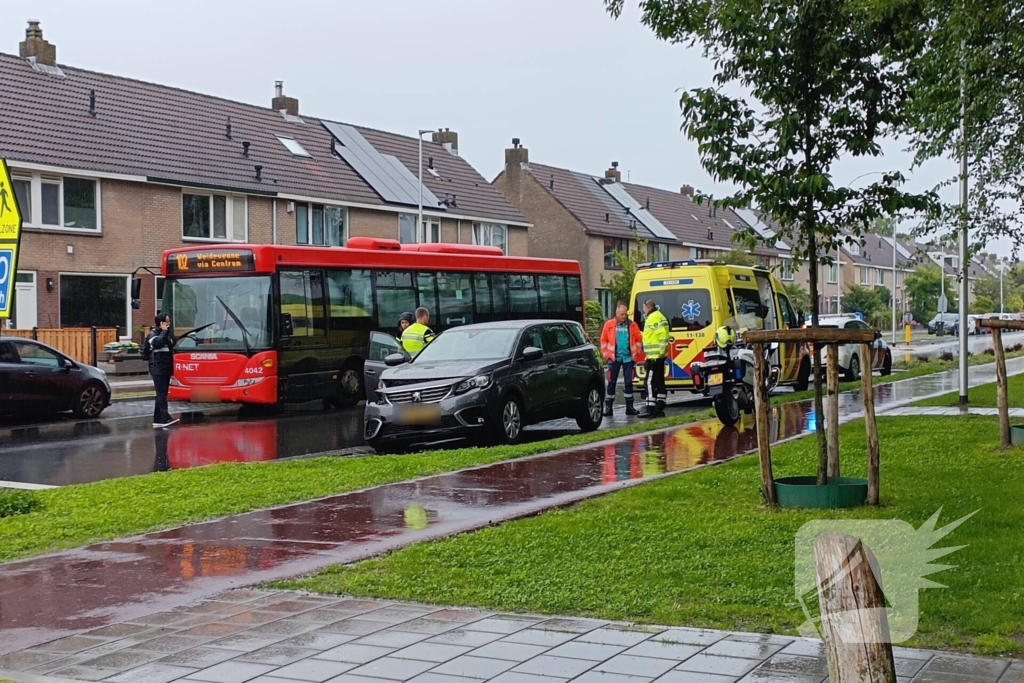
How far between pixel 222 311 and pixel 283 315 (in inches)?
44.9

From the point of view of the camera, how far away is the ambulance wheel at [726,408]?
55.1ft

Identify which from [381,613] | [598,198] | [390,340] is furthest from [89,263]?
[598,198]

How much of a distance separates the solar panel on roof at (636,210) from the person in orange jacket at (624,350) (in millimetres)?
45684

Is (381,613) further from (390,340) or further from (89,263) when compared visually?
(89,263)

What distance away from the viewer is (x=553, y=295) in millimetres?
28828

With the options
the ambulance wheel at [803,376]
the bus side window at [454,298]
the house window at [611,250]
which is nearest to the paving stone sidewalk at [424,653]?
the bus side window at [454,298]

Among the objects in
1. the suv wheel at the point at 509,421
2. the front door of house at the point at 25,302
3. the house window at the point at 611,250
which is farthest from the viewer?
the house window at the point at 611,250

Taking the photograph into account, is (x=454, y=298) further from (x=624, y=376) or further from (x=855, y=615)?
(x=855, y=615)

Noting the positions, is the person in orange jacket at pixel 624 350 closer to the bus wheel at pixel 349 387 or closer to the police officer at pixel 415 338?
the police officer at pixel 415 338

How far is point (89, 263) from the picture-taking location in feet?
108

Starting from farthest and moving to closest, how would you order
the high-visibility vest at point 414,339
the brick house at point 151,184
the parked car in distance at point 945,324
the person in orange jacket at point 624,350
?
the parked car in distance at point 945,324, the brick house at point 151,184, the person in orange jacket at point 624,350, the high-visibility vest at point 414,339

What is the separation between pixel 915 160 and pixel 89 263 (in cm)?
2477

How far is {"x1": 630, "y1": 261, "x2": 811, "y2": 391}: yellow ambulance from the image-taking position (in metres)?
22.0

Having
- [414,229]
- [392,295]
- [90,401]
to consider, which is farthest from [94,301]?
[414,229]
